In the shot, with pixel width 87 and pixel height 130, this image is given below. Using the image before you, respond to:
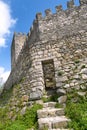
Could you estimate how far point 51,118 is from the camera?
520 cm

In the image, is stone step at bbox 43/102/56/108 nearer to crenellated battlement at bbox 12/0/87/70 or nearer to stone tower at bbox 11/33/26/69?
crenellated battlement at bbox 12/0/87/70

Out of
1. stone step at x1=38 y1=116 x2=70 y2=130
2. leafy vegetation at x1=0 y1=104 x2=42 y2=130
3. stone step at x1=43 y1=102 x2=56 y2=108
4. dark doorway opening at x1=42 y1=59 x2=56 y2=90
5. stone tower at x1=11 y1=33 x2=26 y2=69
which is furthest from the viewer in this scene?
stone tower at x1=11 y1=33 x2=26 y2=69

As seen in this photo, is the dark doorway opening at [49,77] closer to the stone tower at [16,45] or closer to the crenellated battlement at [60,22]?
the crenellated battlement at [60,22]

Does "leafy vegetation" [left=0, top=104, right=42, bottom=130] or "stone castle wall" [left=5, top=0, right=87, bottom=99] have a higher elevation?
"stone castle wall" [left=5, top=0, right=87, bottom=99]

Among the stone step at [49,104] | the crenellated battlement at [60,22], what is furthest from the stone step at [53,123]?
the crenellated battlement at [60,22]

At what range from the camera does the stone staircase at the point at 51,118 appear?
478 centimetres

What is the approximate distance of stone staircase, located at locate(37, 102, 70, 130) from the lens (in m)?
4.78

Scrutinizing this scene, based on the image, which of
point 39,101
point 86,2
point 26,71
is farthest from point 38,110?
point 86,2

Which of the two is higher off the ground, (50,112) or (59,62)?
(59,62)

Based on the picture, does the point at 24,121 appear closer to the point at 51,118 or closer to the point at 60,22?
the point at 51,118

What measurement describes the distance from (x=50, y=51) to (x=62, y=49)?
0.45 meters

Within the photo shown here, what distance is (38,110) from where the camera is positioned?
5.76m

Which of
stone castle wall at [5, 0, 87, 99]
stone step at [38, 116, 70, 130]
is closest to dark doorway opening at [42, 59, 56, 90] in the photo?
stone castle wall at [5, 0, 87, 99]

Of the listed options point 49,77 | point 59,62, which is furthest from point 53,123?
point 49,77
